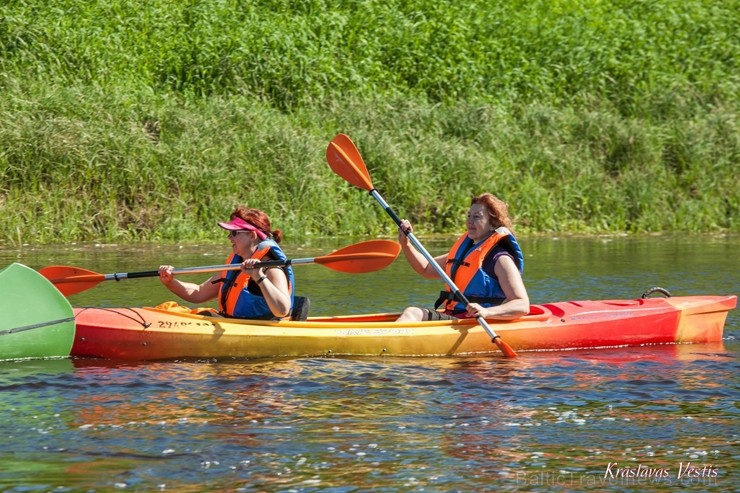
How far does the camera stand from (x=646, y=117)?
53.5 ft

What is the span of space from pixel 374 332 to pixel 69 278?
195 cm

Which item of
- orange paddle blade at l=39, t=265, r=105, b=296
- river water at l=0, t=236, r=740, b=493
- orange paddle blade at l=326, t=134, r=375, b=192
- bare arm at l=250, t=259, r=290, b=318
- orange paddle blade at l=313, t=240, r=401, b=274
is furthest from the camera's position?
orange paddle blade at l=326, t=134, r=375, b=192

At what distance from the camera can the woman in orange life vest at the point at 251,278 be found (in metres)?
6.82

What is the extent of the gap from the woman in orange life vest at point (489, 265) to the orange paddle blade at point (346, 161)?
133 centimetres

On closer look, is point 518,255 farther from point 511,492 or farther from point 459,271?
point 511,492

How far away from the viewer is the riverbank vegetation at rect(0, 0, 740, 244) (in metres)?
12.8

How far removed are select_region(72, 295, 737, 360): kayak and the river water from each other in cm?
11

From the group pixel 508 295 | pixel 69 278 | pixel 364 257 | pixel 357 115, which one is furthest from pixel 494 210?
pixel 357 115

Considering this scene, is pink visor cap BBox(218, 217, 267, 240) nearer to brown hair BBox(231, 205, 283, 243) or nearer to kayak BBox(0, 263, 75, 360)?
brown hair BBox(231, 205, 283, 243)

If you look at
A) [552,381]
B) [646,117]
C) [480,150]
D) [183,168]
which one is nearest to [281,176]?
[183,168]

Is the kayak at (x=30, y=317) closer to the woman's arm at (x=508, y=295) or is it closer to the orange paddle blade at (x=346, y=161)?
the woman's arm at (x=508, y=295)

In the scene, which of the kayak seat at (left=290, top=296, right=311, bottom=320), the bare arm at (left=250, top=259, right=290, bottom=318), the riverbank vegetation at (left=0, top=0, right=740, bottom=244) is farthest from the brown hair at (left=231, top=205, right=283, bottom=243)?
the riverbank vegetation at (left=0, top=0, right=740, bottom=244)

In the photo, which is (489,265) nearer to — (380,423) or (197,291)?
(197,291)

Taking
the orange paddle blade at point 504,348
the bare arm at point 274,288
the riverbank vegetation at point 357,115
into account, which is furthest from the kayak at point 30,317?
the riverbank vegetation at point 357,115
